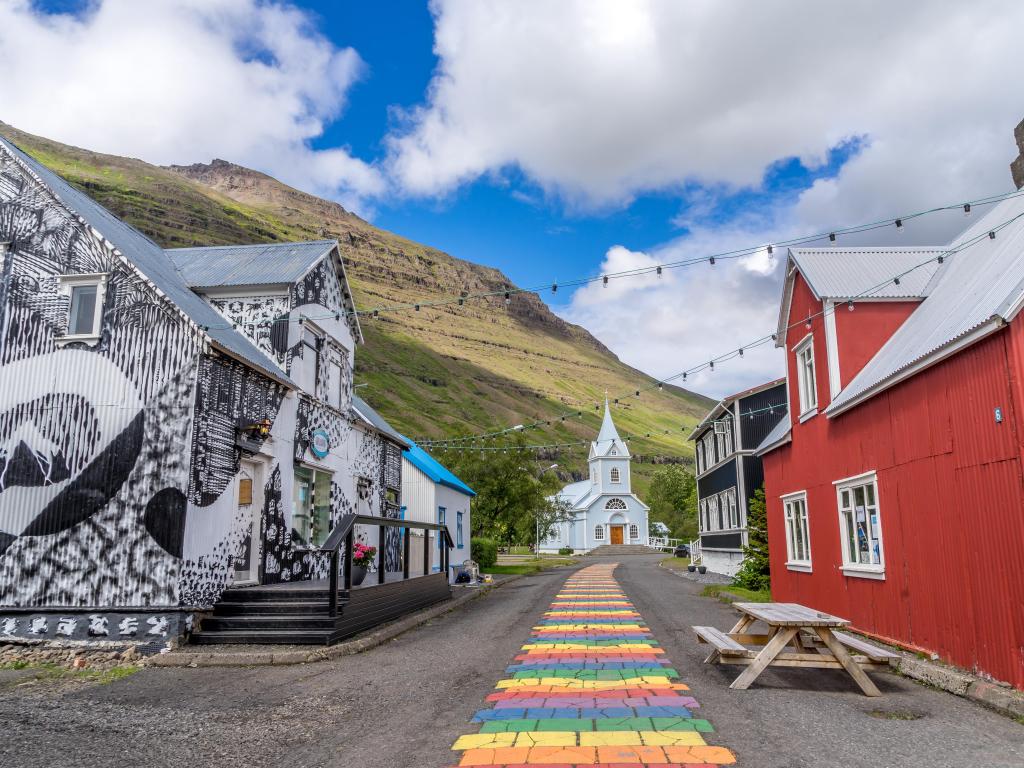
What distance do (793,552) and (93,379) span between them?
541 inches

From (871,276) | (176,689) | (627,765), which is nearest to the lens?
(627,765)

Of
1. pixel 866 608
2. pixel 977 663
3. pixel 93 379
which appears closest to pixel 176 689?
pixel 93 379

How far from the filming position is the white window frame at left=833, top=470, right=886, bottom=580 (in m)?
10.6

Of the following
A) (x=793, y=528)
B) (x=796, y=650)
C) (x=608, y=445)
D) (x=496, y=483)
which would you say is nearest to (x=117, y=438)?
(x=796, y=650)

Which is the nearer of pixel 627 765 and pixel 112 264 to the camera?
pixel 627 765

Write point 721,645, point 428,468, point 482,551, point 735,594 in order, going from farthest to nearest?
point 482,551, point 428,468, point 735,594, point 721,645

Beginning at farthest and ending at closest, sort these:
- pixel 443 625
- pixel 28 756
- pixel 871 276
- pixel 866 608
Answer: pixel 443 625
pixel 871 276
pixel 866 608
pixel 28 756

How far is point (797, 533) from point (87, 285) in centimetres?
1415

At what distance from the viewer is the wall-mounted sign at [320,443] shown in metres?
15.5

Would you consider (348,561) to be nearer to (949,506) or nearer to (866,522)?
(866,522)

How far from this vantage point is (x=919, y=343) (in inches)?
392

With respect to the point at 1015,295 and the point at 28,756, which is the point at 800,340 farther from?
the point at 28,756

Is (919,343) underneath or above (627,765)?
above

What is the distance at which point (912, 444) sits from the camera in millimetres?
9422
